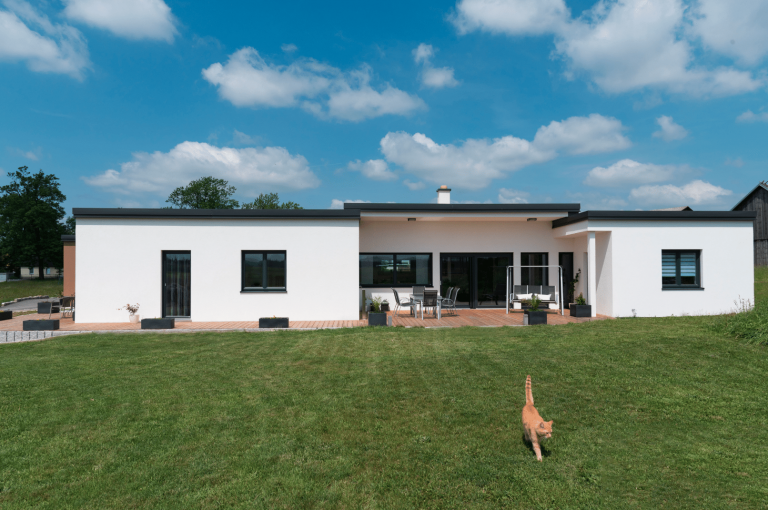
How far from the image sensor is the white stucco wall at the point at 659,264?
1204 centimetres

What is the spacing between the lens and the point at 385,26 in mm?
16406

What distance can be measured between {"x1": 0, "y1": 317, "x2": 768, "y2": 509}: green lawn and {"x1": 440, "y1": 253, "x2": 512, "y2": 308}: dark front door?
7563 millimetres

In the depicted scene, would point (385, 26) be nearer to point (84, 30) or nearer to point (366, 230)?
point (366, 230)

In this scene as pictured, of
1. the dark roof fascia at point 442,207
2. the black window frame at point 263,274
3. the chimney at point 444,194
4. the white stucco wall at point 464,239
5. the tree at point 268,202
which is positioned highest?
the tree at point 268,202

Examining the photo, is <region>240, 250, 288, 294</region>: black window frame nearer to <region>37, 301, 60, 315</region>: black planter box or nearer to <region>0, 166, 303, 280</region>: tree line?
<region>37, 301, 60, 315</region>: black planter box

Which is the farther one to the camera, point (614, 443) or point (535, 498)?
point (614, 443)

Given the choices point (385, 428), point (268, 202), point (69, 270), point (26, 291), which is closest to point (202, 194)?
point (268, 202)

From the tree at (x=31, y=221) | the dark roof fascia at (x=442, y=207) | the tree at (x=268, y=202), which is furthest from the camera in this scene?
the tree at (x=268, y=202)

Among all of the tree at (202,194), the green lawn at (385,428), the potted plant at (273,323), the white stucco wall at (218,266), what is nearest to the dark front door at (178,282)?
the white stucco wall at (218,266)

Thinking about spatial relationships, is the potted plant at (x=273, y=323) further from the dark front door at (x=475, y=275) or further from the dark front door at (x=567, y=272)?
the dark front door at (x=567, y=272)

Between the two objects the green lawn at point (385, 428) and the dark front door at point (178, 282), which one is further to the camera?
the dark front door at point (178, 282)

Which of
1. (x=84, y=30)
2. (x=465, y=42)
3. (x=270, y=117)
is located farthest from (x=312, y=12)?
(x=270, y=117)

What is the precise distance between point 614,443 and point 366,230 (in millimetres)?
11735

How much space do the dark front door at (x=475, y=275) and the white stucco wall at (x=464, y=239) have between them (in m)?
0.24
